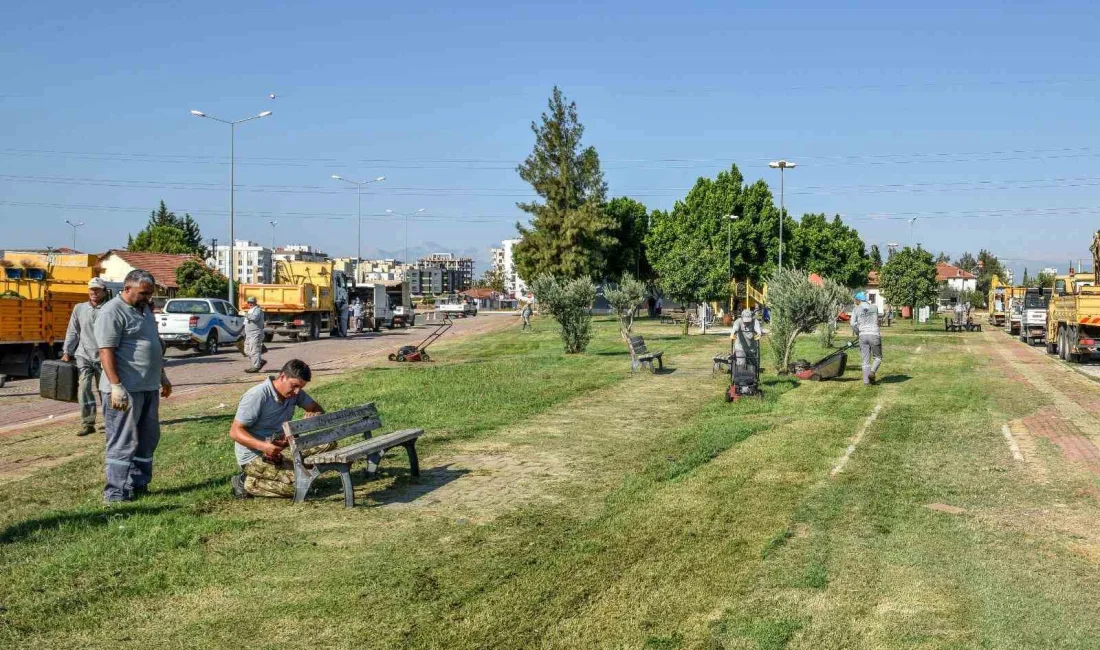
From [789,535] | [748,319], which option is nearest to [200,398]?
[748,319]

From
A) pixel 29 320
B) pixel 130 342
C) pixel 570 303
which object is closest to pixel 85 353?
pixel 130 342

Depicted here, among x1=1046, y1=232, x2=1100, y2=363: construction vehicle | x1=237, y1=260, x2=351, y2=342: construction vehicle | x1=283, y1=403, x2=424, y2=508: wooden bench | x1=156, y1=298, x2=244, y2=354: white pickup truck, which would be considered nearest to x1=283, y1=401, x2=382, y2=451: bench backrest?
x1=283, y1=403, x2=424, y2=508: wooden bench

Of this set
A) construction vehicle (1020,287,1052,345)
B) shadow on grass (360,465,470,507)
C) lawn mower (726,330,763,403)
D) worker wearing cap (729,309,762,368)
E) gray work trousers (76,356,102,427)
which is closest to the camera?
shadow on grass (360,465,470,507)

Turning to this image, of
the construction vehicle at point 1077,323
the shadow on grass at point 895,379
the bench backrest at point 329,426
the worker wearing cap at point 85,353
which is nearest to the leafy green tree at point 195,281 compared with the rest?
the construction vehicle at point 1077,323

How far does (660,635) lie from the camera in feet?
17.2

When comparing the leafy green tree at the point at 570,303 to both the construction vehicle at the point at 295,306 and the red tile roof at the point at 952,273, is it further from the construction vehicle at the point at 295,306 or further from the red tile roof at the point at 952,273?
the red tile roof at the point at 952,273

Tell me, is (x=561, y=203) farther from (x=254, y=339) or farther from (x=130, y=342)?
(x=130, y=342)

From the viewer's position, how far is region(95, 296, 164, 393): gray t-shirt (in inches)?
317

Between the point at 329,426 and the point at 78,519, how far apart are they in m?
2.10

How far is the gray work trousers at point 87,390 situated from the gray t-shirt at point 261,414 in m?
4.36

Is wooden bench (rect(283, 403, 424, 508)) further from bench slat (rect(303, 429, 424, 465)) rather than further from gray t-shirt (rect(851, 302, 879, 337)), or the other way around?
gray t-shirt (rect(851, 302, 879, 337))

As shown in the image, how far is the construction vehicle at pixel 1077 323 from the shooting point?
25.9 m

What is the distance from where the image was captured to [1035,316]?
124 ft

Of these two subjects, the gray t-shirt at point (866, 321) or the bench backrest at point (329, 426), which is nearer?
the bench backrest at point (329, 426)
